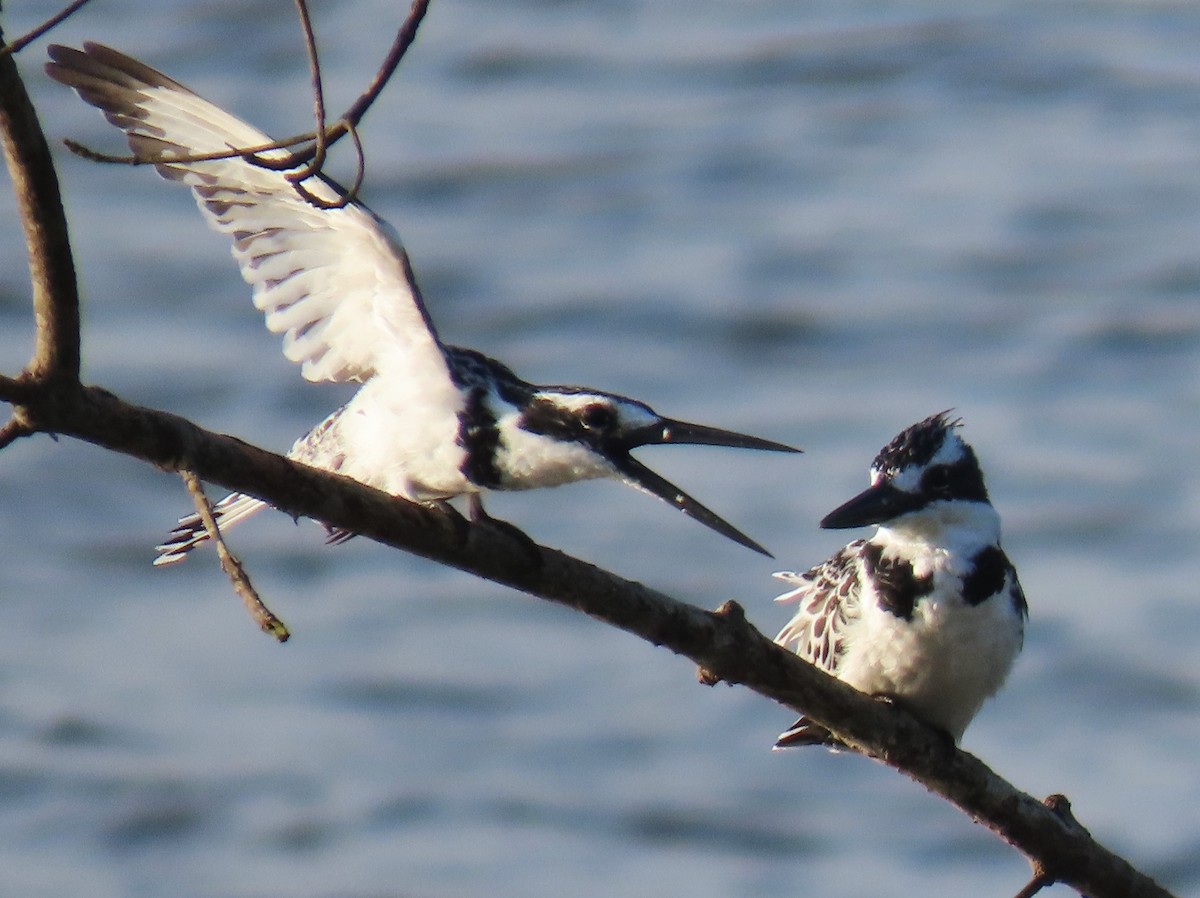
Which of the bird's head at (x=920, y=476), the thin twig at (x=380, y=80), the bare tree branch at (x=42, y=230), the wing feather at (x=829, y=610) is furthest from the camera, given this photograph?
the wing feather at (x=829, y=610)

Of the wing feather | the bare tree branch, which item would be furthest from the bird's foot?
the wing feather

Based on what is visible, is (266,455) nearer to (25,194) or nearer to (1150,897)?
(25,194)

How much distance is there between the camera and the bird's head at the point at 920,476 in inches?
122

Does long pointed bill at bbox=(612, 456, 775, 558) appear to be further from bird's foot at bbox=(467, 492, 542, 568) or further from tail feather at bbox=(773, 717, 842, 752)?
tail feather at bbox=(773, 717, 842, 752)

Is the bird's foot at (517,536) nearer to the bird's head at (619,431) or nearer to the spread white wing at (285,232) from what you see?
the bird's head at (619,431)

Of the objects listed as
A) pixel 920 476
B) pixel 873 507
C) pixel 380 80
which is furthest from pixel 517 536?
pixel 920 476

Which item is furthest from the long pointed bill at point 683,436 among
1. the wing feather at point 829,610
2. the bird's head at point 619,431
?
the wing feather at point 829,610

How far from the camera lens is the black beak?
3.01 metres

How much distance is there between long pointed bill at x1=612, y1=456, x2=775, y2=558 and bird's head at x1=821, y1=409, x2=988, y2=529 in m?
0.51

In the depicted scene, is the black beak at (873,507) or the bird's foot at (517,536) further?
the black beak at (873,507)

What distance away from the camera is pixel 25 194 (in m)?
1.67

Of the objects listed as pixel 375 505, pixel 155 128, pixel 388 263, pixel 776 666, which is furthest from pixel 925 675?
pixel 155 128

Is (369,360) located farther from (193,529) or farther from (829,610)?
(829,610)

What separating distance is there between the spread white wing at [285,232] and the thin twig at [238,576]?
0.85 meters
